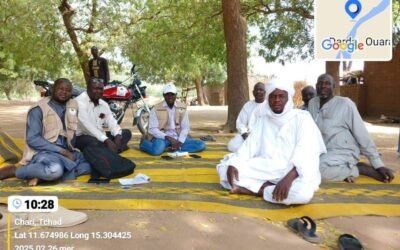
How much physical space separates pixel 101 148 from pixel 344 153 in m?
2.32

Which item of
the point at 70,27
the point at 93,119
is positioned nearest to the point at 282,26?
the point at 70,27

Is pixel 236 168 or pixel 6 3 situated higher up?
pixel 6 3

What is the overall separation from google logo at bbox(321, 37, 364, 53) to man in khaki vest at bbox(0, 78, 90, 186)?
9.47 feet

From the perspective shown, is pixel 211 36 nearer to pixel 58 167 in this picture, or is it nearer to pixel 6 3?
pixel 6 3

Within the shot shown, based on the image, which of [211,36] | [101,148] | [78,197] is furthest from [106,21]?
[78,197]

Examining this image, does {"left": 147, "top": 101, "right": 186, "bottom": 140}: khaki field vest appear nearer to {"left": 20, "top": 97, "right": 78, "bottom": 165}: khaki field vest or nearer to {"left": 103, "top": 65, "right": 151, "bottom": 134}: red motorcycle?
{"left": 103, "top": 65, "right": 151, "bottom": 134}: red motorcycle

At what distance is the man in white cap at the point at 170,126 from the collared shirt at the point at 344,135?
1.91 meters

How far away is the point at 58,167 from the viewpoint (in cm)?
389

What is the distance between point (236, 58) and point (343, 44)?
11.5 ft

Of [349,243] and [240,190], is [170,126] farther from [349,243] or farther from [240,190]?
[349,243]

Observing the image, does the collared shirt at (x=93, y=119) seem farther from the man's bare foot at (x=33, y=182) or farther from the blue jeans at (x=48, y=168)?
the man's bare foot at (x=33, y=182)

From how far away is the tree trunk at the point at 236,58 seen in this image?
841 centimetres

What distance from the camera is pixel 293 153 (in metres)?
3.54

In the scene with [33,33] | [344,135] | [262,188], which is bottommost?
[262,188]
